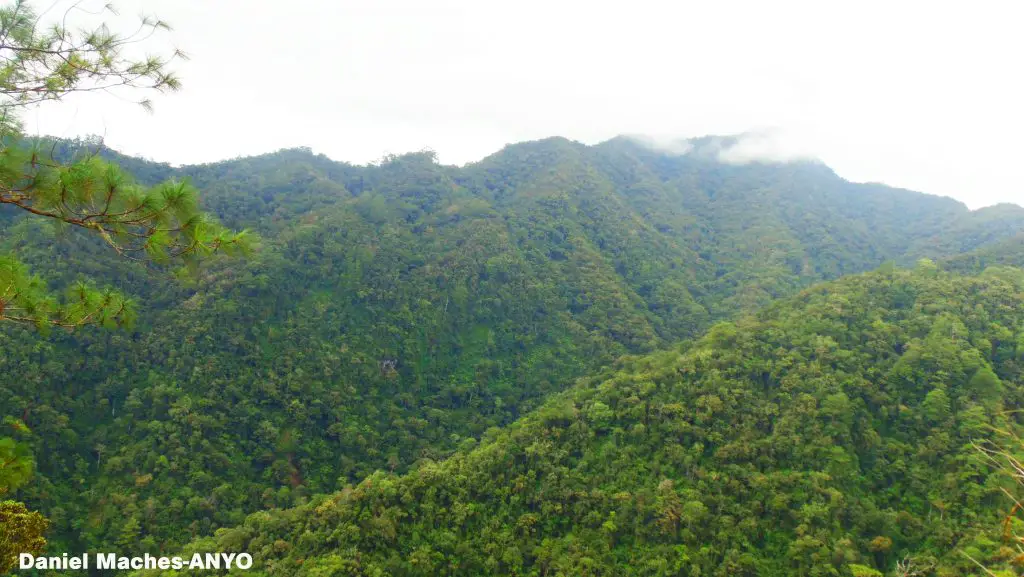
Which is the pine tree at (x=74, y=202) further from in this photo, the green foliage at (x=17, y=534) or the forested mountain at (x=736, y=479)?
the forested mountain at (x=736, y=479)

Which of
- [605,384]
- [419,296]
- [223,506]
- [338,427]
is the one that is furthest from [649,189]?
[223,506]

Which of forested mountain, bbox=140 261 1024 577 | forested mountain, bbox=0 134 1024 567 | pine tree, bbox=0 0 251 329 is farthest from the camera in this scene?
forested mountain, bbox=0 134 1024 567

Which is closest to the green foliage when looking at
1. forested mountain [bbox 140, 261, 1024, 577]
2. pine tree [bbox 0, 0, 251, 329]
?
pine tree [bbox 0, 0, 251, 329]

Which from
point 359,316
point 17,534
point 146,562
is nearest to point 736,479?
point 17,534

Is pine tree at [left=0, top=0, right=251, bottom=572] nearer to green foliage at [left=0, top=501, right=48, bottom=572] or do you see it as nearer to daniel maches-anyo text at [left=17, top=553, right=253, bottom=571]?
green foliage at [left=0, top=501, right=48, bottom=572]

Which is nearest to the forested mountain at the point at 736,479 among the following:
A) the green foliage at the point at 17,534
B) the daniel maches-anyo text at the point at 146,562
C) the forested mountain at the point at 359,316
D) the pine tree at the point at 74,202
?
the daniel maches-anyo text at the point at 146,562

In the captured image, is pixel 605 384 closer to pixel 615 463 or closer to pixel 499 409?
pixel 615 463

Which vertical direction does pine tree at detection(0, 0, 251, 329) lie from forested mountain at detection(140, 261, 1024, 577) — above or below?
above
